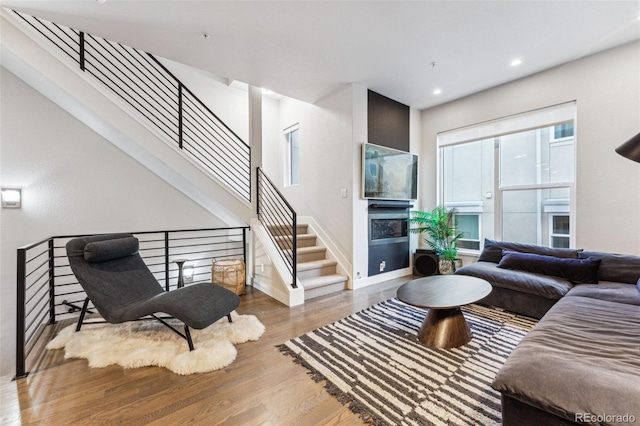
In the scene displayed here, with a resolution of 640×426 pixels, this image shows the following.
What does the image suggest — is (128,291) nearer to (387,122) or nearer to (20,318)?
(20,318)

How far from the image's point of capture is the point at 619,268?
2660mm

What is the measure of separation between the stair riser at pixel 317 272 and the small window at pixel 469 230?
92.7 inches

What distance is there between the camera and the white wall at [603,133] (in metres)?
2.88

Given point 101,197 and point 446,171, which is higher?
point 446,171

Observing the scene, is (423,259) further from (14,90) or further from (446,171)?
(14,90)

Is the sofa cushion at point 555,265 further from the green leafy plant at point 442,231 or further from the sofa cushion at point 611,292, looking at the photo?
the green leafy plant at point 442,231

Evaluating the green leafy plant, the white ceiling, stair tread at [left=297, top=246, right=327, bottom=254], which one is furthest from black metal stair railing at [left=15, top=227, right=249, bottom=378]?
the green leafy plant

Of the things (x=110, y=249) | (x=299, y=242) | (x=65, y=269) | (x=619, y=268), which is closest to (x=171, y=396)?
(x=110, y=249)

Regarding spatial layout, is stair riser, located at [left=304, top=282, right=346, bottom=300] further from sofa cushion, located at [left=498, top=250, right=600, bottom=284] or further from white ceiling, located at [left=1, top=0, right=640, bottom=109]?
white ceiling, located at [left=1, top=0, right=640, bottom=109]

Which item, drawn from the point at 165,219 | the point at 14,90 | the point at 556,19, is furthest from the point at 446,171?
the point at 14,90

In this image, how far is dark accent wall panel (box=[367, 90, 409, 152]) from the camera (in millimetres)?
4113

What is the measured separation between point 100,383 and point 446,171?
17.1 ft

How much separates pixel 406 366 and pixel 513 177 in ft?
11.5

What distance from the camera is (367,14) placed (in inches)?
94.3
